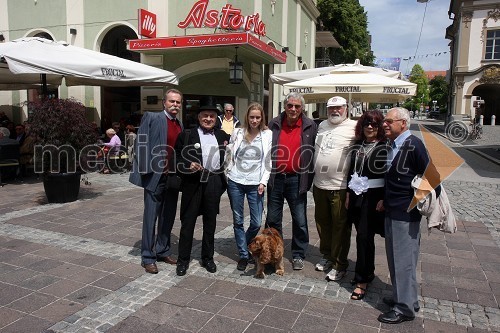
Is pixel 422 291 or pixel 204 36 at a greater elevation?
pixel 204 36

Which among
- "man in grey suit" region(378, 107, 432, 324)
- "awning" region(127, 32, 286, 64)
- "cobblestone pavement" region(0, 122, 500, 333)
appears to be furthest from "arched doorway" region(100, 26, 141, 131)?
"man in grey suit" region(378, 107, 432, 324)

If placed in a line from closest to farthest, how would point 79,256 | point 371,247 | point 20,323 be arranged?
point 20,323, point 371,247, point 79,256

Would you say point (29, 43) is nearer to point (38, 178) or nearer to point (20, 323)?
point (38, 178)

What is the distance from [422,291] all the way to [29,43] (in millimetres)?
8257

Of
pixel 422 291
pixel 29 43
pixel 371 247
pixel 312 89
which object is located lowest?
pixel 422 291

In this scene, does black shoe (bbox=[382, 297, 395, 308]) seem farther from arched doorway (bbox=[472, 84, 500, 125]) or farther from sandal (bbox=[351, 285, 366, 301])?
arched doorway (bbox=[472, 84, 500, 125])

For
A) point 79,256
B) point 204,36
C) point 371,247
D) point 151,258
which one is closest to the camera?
point 371,247

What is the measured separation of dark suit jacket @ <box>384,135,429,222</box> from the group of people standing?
0.27m

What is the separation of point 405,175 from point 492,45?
129ft

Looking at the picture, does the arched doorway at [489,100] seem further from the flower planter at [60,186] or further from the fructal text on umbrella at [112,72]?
the flower planter at [60,186]

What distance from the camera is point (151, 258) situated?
420cm

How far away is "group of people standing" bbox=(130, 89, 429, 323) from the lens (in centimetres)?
364

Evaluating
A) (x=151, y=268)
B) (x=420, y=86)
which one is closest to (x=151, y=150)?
(x=151, y=268)

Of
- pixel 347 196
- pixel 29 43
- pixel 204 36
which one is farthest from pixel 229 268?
pixel 204 36
